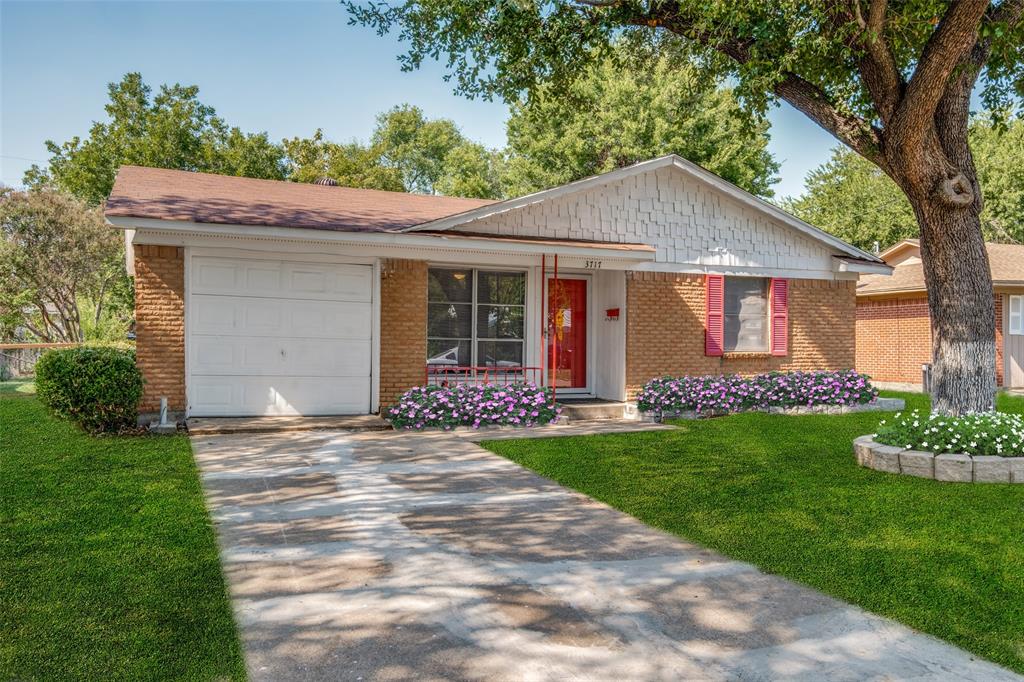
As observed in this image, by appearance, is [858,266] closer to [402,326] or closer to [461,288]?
[461,288]

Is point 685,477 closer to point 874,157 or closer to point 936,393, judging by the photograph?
point 936,393

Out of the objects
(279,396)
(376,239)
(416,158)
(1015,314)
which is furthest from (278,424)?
(416,158)

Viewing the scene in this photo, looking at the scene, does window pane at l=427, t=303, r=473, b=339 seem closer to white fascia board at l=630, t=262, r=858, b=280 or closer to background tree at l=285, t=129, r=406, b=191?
white fascia board at l=630, t=262, r=858, b=280

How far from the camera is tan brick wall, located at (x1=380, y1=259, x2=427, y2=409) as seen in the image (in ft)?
37.4

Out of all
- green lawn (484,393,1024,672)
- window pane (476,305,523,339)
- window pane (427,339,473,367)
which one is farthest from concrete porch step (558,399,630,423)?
green lawn (484,393,1024,672)

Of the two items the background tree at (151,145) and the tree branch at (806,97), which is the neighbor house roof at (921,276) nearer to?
the tree branch at (806,97)

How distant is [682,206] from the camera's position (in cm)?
1336

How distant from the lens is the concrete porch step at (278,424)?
32.4 feet

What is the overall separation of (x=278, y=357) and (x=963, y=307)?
29.2 ft

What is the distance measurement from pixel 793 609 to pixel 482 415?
23.4ft

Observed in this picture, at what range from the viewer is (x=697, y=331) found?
1339 cm

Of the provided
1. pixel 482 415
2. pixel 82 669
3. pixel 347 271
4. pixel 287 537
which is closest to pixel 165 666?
pixel 82 669

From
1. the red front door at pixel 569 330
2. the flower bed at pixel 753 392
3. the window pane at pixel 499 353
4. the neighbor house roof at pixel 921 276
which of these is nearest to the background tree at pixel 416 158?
the neighbor house roof at pixel 921 276

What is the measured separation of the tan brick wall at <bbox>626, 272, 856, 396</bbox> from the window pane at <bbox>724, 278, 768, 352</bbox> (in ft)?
0.91
